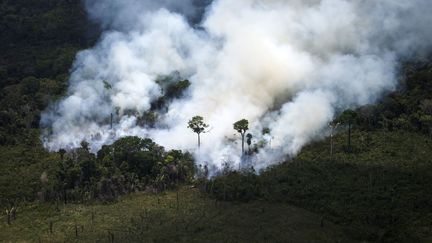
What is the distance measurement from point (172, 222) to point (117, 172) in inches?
949

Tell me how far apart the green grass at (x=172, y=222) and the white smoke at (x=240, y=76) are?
71.9 feet

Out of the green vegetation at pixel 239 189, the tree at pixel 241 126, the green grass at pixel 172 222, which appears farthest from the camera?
the tree at pixel 241 126

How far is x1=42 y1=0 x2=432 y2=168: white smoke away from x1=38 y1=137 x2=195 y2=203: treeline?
9.26 meters

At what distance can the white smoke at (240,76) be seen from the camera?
146m

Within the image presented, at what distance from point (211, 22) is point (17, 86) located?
56.6 meters

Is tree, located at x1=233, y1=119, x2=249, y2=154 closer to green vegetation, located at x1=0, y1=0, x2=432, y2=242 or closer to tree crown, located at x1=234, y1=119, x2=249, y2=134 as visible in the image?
tree crown, located at x1=234, y1=119, x2=249, y2=134

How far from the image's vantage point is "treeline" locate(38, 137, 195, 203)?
123m

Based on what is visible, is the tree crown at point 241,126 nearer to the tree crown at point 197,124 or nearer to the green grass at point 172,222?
the tree crown at point 197,124

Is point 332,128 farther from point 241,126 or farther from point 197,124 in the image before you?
point 197,124

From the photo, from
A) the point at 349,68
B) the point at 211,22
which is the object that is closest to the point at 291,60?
the point at 349,68

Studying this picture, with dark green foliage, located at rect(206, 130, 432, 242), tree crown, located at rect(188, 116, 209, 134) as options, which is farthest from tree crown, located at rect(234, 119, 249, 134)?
dark green foliage, located at rect(206, 130, 432, 242)

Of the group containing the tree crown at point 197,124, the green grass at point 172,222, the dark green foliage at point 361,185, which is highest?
the tree crown at point 197,124

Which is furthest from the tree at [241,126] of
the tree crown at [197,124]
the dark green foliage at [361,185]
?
the dark green foliage at [361,185]

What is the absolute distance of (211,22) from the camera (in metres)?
192
